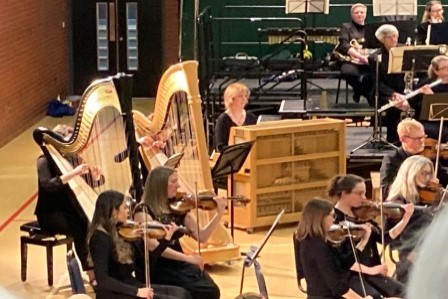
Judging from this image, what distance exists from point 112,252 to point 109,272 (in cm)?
13

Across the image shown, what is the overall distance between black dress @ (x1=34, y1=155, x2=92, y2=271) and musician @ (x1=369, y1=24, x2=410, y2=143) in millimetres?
4644

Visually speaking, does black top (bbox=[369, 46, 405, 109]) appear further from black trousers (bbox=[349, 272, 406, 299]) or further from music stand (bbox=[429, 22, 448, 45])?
black trousers (bbox=[349, 272, 406, 299])

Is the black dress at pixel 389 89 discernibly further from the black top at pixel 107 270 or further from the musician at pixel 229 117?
the black top at pixel 107 270

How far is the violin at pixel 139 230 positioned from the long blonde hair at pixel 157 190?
1.63 ft

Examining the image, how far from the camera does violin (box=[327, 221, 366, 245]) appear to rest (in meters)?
5.39

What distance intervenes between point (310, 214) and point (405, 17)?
7.94 metres

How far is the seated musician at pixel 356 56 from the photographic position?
11.4 meters

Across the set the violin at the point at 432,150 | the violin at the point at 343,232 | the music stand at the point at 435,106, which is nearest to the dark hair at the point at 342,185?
the violin at the point at 343,232

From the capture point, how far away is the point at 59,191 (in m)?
6.96

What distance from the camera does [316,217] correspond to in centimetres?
532

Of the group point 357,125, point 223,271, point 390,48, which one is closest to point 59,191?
point 223,271

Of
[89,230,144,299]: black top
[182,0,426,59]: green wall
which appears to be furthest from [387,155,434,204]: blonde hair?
[182,0,426,59]: green wall

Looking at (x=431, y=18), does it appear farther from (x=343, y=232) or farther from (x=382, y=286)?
(x=343, y=232)

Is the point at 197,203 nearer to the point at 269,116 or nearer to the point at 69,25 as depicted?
the point at 269,116
